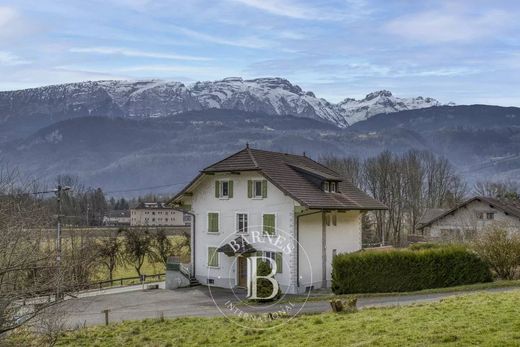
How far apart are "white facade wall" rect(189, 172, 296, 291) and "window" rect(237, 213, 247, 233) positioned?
0.22 meters

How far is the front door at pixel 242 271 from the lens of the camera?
3491 cm

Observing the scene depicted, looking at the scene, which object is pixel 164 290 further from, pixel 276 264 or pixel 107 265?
pixel 107 265

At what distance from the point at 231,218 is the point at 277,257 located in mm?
3932

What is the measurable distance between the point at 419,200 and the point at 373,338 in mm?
69682

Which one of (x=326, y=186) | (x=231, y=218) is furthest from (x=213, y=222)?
(x=326, y=186)

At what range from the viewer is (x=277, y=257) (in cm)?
3403

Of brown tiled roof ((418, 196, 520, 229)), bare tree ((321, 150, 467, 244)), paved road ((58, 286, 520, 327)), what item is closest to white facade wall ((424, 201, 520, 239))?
brown tiled roof ((418, 196, 520, 229))

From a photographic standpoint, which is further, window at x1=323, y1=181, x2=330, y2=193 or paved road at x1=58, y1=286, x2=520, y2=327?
window at x1=323, y1=181, x2=330, y2=193

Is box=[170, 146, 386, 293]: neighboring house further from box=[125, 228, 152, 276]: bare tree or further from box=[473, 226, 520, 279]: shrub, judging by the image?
box=[125, 228, 152, 276]: bare tree

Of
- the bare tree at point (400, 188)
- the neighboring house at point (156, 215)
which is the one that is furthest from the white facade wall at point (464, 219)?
the neighboring house at point (156, 215)

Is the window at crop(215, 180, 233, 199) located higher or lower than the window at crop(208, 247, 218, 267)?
higher

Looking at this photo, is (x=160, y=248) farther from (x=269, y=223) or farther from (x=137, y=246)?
(x=269, y=223)

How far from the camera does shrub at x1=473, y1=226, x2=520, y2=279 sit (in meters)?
28.5

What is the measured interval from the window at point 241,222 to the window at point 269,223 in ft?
4.65
